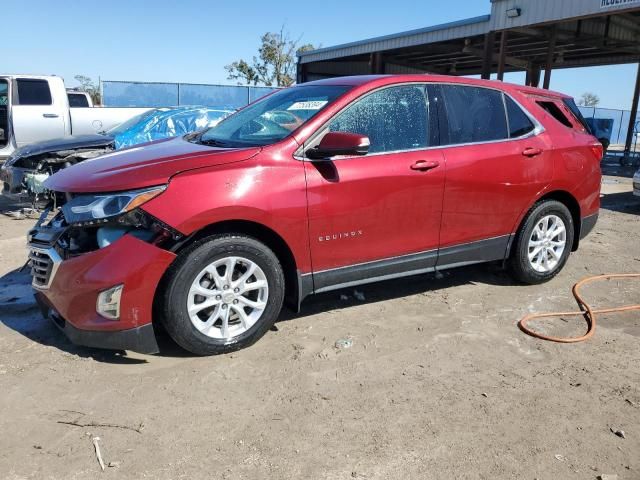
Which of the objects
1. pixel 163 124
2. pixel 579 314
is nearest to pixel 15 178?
pixel 163 124

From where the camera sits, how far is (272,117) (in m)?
4.03

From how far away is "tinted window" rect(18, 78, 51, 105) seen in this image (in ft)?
31.9

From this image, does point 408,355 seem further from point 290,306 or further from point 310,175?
point 310,175

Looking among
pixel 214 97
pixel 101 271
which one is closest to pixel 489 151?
pixel 101 271

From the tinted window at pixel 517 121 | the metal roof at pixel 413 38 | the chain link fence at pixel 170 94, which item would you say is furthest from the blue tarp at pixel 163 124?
the metal roof at pixel 413 38

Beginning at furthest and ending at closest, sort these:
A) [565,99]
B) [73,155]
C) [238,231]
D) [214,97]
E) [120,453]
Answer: [214,97] → [73,155] → [565,99] → [238,231] → [120,453]

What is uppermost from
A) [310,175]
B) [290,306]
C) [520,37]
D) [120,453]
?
[520,37]

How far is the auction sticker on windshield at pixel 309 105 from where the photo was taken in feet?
12.5

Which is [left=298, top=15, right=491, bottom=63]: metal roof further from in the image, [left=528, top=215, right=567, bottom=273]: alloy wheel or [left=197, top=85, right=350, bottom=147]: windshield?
[left=197, top=85, right=350, bottom=147]: windshield

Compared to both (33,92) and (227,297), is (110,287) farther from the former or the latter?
(33,92)

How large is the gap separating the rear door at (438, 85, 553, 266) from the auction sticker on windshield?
99 centimetres

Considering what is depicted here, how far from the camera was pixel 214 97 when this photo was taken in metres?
22.7

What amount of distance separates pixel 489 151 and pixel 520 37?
17.3 m

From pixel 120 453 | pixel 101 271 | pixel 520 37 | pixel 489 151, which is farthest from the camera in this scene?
pixel 520 37
